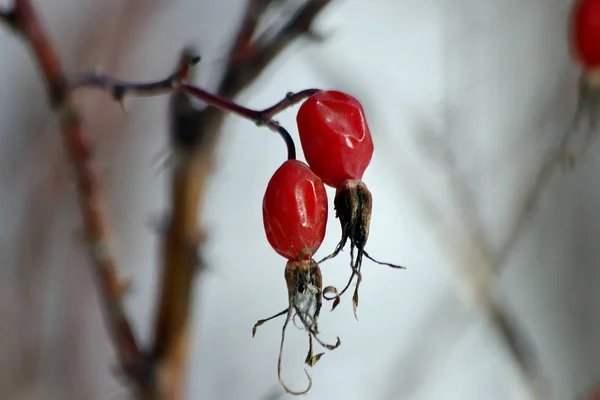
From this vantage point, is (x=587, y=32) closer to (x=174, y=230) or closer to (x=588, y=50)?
(x=588, y=50)

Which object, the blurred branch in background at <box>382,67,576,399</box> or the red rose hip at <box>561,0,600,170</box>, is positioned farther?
the blurred branch in background at <box>382,67,576,399</box>

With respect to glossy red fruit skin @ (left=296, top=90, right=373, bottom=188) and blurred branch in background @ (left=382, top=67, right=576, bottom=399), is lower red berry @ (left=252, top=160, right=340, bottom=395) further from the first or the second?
blurred branch in background @ (left=382, top=67, right=576, bottom=399)

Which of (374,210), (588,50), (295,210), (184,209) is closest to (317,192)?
(295,210)

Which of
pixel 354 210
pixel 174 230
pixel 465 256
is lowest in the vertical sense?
pixel 465 256

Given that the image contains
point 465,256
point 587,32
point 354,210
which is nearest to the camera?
point 354,210

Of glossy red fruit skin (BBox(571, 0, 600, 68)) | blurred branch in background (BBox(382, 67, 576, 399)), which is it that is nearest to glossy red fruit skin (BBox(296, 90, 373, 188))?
glossy red fruit skin (BBox(571, 0, 600, 68))

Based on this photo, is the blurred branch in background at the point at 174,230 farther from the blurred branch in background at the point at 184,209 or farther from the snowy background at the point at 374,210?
the snowy background at the point at 374,210
